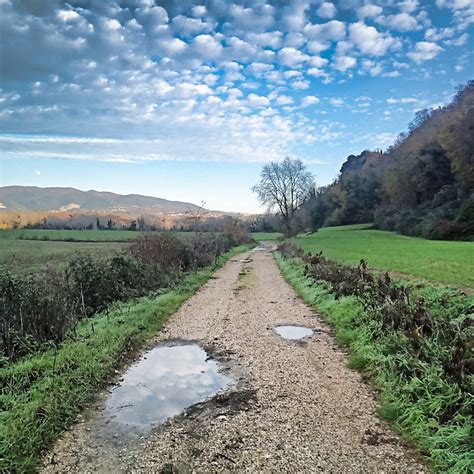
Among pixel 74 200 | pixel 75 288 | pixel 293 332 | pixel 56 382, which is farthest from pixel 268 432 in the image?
pixel 74 200

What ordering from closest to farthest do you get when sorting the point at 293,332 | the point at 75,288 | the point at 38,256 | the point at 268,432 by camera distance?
the point at 268,432 < the point at 293,332 < the point at 75,288 < the point at 38,256

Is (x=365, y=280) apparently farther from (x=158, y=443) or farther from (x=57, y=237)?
(x=57, y=237)

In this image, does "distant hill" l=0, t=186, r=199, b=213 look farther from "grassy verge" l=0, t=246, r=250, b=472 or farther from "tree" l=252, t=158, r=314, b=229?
"grassy verge" l=0, t=246, r=250, b=472

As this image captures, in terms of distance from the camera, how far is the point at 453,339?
254 inches

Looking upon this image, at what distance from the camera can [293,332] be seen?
10070 millimetres

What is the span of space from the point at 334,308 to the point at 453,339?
503 centimetres

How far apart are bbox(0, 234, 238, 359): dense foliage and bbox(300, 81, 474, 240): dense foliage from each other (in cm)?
2898

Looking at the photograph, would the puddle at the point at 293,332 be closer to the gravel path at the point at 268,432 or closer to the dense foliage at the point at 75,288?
the gravel path at the point at 268,432

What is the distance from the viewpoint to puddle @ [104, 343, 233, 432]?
5.57 metres

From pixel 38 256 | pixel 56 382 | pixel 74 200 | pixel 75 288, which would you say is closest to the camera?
pixel 56 382

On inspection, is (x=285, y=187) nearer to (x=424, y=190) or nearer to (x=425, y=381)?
(x=424, y=190)

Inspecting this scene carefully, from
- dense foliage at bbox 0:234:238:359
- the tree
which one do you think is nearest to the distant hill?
the tree

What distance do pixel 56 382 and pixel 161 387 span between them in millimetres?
→ 1575

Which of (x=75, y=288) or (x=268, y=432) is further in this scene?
(x=75, y=288)
